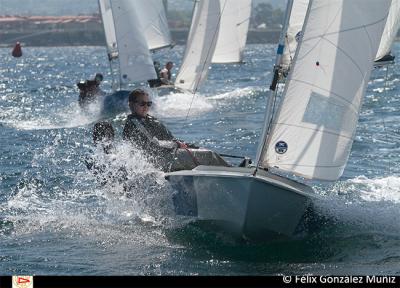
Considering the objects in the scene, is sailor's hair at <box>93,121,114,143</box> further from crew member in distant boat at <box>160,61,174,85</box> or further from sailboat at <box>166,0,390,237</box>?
crew member in distant boat at <box>160,61,174,85</box>

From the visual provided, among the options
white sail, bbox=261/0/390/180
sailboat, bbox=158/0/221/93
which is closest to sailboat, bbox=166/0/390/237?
white sail, bbox=261/0/390/180

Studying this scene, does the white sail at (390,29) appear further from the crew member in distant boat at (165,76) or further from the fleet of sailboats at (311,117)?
the crew member in distant boat at (165,76)

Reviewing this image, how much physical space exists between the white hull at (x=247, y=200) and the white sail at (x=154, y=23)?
18596 mm

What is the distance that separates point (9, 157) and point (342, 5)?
26.5 ft

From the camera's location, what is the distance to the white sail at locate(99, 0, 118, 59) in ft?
84.6

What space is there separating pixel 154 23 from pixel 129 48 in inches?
161

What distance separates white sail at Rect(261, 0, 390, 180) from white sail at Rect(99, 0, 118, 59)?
17008 millimetres

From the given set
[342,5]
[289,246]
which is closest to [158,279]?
[289,246]

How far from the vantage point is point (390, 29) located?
13.2 meters

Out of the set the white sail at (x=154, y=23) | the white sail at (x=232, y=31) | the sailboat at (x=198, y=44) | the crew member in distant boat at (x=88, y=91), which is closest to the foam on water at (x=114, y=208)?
the crew member in distant boat at (x=88, y=91)

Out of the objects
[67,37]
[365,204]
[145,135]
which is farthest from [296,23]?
[67,37]

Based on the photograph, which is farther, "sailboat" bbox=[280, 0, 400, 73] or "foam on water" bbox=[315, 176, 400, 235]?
"sailboat" bbox=[280, 0, 400, 73]

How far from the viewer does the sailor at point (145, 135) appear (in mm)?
10203

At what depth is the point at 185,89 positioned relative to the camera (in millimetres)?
26078
